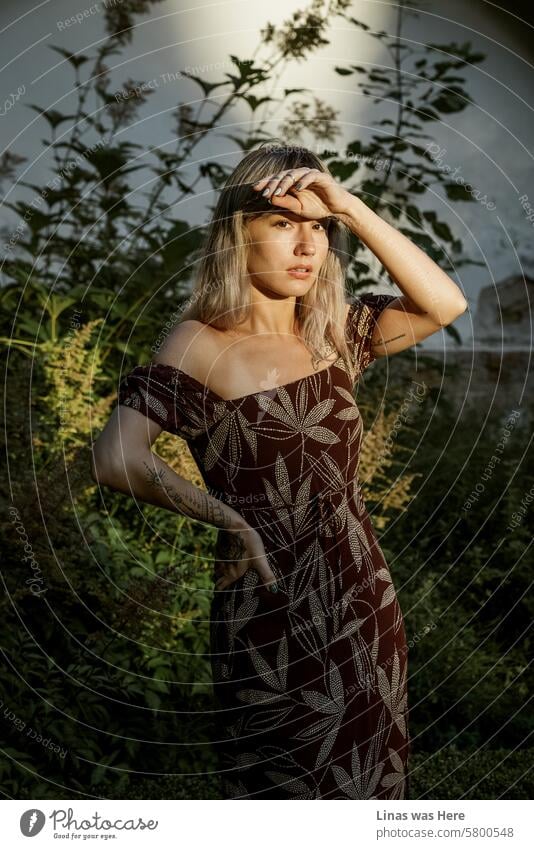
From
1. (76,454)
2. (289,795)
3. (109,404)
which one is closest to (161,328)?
(109,404)

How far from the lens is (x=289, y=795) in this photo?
2.39 m

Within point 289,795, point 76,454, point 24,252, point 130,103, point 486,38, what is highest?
point 486,38

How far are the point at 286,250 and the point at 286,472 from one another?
0.47m

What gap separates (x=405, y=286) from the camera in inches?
92.2

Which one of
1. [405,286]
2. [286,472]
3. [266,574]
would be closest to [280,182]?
[405,286]

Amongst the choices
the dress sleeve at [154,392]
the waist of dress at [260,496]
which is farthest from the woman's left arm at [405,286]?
the dress sleeve at [154,392]

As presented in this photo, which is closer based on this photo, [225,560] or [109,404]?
[225,560]

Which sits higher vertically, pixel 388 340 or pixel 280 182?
pixel 280 182

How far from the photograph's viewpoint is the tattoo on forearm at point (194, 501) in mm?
2182

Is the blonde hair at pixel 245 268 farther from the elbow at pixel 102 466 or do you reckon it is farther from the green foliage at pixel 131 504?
the green foliage at pixel 131 504

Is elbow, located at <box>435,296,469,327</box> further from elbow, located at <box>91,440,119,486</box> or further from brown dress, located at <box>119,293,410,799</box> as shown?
elbow, located at <box>91,440,119,486</box>

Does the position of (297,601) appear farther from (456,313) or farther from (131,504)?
(131,504)

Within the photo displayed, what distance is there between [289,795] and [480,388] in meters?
3.43

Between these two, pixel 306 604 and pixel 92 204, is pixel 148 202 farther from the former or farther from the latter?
pixel 306 604
